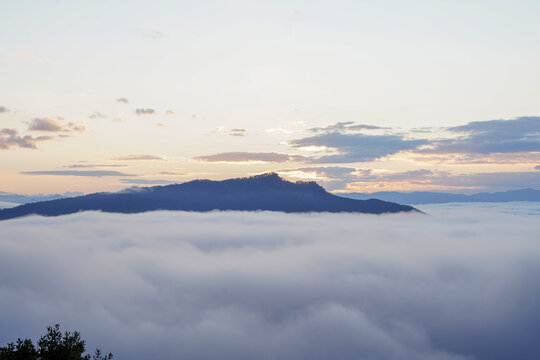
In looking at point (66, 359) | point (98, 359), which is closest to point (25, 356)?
point (66, 359)

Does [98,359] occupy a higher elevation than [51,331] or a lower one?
lower

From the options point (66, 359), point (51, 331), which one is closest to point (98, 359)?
point (66, 359)

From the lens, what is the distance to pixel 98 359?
194ft

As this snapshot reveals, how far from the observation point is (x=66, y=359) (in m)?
57.6

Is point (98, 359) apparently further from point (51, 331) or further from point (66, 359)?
point (51, 331)

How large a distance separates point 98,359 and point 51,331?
8.07 metres

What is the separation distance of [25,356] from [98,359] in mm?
9937

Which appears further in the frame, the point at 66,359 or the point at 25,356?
the point at 66,359

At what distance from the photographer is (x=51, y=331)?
5912cm

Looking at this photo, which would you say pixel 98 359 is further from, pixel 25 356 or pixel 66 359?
pixel 25 356

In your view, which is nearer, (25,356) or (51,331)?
(25,356)

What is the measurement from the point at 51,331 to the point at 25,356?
6.55 m

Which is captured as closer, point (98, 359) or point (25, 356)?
point (25, 356)

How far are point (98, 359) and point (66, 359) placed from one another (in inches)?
169
